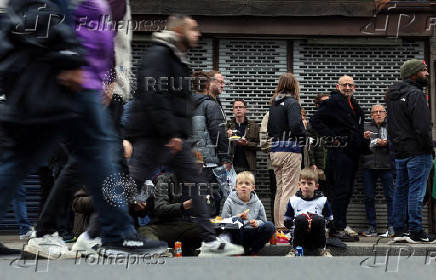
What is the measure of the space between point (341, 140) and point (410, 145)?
3.17ft

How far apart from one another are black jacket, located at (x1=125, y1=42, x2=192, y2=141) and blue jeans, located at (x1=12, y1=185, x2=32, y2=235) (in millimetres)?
4067

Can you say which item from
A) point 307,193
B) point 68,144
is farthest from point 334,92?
point 68,144

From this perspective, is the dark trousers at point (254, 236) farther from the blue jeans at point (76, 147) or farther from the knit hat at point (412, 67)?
Answer: the blue jeans at point (76, 147)

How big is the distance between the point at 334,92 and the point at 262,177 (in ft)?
7.88

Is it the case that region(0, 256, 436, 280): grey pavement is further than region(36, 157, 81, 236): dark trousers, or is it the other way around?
region(36, 157, 81, 236): dark trousers

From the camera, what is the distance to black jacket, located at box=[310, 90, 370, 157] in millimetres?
10023

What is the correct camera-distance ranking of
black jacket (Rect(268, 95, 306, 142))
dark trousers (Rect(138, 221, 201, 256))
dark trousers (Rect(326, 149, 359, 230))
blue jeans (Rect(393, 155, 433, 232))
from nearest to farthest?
dark trousers (Rect(138, 221, 201, 256))
blue jeans (Rect(393, 155, 433, 232))
black jacket (Rect(268, 95, 306, 142))
dark trousers (Rect(326, 149, 359, 230))

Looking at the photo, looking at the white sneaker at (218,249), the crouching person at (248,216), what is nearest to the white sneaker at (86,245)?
the white sneaker at (218,249)

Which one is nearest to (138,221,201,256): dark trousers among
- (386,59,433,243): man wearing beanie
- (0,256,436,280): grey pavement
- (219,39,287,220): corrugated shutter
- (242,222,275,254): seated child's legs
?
(242,222,275,254): seated child's legs

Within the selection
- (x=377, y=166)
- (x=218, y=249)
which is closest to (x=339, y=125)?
(x=377, y=166)

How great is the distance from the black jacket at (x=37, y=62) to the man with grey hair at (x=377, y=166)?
22.5 ft

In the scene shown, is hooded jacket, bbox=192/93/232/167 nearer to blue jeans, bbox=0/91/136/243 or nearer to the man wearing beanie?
the man wearing beanie

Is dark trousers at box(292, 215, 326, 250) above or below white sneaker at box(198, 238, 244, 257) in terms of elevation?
below

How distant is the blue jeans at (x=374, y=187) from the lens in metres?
11.0
